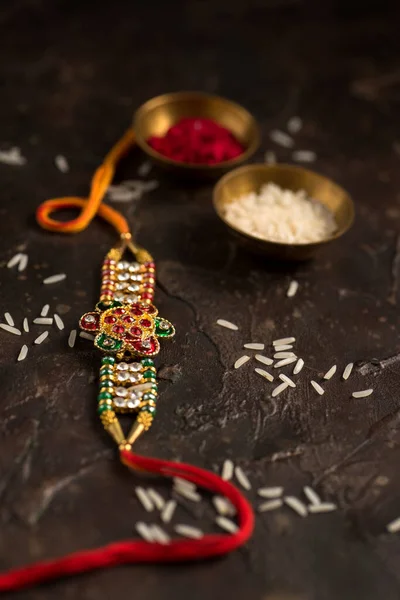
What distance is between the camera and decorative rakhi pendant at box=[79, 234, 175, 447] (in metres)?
1.54

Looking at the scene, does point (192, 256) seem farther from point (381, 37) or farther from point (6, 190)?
point (381, 37)

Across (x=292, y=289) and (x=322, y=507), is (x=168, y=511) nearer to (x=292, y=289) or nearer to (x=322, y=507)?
(x=322, y=507)

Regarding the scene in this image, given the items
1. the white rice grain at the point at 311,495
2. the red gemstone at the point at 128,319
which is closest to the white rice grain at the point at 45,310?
the red gemstone at the point at 128,319

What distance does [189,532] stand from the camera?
4.48ft

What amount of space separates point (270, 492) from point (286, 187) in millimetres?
996

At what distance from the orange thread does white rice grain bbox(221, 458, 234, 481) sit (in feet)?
2.55

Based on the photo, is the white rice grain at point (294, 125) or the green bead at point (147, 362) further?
the white rice grain at point (294, 125)

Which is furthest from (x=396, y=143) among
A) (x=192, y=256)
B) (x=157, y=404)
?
(x=157, y=404)

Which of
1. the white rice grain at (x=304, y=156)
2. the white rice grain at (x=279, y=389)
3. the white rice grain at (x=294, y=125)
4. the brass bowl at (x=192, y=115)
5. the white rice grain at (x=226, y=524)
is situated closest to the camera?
the white rice grain at (x=226, y=524)

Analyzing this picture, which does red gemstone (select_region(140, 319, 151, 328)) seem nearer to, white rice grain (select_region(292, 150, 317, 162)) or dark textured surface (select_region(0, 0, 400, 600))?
dark textured surface (select_region(0, 0, 400, 600))

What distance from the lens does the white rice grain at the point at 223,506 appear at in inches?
55.3

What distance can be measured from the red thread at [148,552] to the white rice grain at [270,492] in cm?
4

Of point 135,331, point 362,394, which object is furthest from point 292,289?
point 135,331

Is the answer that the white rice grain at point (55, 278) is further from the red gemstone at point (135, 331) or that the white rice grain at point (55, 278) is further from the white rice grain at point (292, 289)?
the white rice grain at point (292, 289)
